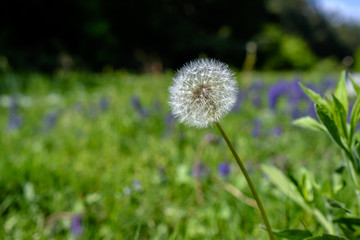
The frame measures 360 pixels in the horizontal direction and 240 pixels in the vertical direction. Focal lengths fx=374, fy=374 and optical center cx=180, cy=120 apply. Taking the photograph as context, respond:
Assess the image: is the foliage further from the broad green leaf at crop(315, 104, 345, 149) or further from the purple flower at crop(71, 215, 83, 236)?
the purple flower at crop(71, 215, 83, 236)

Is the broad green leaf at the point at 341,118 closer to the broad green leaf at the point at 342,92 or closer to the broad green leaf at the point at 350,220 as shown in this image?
the broad green leaf at the point at 342,92

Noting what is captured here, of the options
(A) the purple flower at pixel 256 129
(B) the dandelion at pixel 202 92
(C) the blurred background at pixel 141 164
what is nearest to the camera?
(B) the dandelion at pixel 202 92

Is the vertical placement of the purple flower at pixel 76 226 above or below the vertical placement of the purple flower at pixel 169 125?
below

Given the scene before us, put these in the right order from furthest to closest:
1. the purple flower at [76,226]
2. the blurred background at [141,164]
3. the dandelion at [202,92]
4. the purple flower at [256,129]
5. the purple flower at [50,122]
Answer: the purple flower at [50,122] → the purple flower at [256,129] → the blurred background at [141,164] → the purple flower at [76,226] → the dandelion at [202,92]

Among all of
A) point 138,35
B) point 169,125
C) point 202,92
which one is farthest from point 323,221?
point 138,35

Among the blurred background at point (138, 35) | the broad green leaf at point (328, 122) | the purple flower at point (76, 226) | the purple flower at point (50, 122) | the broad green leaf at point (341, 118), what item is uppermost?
the blurred background at point (138, 35)

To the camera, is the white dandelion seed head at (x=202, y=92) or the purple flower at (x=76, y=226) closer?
the white dandelion seed head at (x=202, y=92)

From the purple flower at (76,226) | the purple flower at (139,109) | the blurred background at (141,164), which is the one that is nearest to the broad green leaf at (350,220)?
the blurred background at (141,164)
